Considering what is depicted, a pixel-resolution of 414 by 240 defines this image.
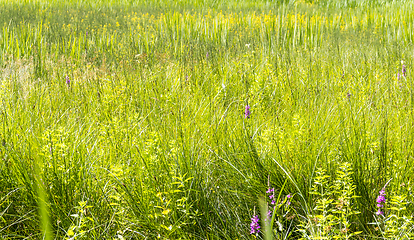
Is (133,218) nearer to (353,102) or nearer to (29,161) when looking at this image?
(29,161)

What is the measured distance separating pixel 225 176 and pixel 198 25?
4.56 meters

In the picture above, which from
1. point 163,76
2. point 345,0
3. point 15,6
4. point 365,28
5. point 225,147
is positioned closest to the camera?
point 225,147

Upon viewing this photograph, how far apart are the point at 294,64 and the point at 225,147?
230 centimetres

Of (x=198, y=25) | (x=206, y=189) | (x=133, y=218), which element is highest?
(x=198, y=25)

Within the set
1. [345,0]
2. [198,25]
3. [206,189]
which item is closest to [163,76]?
[206,189]

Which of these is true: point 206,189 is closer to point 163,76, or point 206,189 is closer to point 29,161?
point 29,161

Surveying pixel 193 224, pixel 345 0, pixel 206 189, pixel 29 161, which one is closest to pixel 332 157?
pixel 206 189

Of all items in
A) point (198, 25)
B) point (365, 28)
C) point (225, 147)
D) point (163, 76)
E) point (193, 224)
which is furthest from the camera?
point (365, 28)

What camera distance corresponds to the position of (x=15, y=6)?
938 cm

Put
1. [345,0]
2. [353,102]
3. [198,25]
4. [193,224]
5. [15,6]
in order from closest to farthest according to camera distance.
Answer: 1. [193,224]
2. [353,102]
3. [198,25]
4. [15,6]
5. [345,0]

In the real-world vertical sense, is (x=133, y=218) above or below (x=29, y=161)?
below

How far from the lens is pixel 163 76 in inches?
148

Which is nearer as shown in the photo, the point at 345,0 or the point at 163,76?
the point at 163,76

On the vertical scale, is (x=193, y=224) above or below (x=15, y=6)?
below
